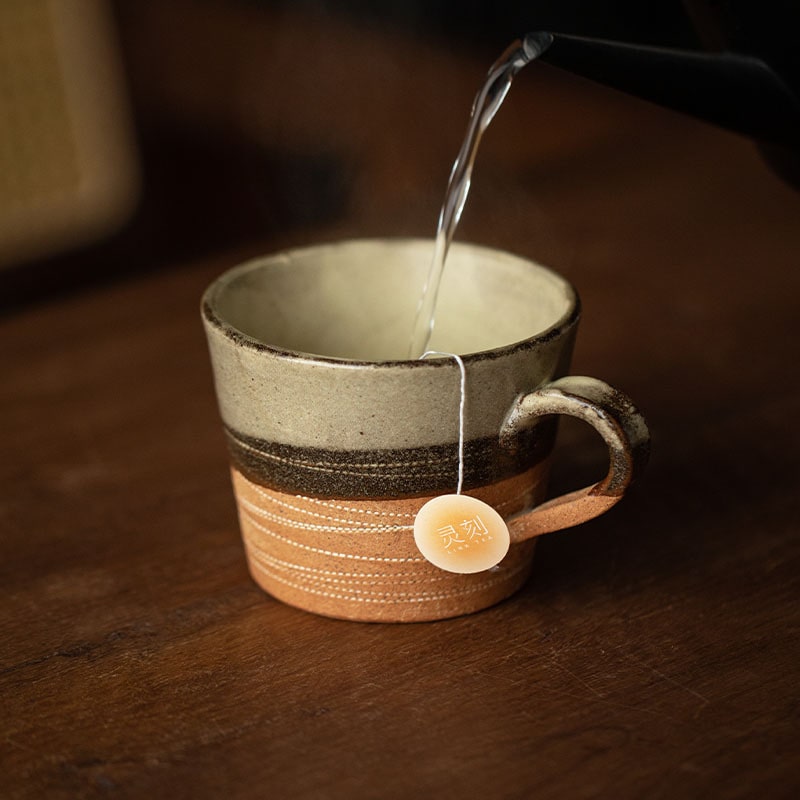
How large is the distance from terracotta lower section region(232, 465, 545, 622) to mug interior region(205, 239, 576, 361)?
12 centimetres

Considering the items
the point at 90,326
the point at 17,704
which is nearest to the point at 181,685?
the point at 17,704

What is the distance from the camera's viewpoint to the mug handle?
55 centimetres

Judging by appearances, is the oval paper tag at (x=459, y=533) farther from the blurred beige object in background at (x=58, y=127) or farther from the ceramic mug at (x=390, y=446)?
the blurred beige object in background at (x=58, y=127)

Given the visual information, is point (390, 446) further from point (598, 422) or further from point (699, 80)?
point (699, 80)

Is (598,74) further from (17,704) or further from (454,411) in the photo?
(17,704)

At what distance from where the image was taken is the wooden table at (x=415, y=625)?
0.51 m

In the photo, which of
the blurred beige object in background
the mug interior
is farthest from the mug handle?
the blurred beige object in background

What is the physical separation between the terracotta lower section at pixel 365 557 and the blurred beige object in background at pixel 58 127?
78 centimetres

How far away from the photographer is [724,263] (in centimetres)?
120

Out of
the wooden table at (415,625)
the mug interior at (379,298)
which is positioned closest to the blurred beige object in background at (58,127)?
the wooden table at (415,625)

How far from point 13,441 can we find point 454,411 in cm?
47

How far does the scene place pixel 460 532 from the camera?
57 cm

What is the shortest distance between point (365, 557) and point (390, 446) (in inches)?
3.0

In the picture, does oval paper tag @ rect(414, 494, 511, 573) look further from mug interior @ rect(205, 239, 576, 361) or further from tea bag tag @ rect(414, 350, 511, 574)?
mug interior @ rect(205, 239, 576, 361)
